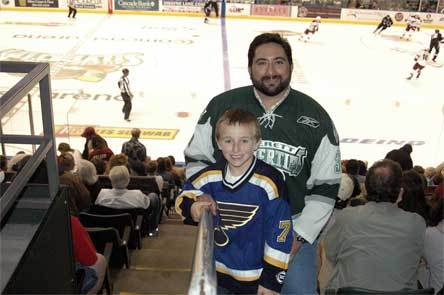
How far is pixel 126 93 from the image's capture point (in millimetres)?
9102

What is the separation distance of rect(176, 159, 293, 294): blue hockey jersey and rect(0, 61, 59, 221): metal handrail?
0.58m

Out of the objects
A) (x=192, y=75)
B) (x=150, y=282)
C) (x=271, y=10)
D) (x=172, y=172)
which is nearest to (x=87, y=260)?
(x=150, y=282)

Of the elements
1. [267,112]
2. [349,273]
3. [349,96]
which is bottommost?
[349,96]

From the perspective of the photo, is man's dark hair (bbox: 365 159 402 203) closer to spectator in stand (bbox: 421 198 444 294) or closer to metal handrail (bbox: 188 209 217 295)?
spectator in stand (bbox: 421 198 444 294)

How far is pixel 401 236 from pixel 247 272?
0.79 metres

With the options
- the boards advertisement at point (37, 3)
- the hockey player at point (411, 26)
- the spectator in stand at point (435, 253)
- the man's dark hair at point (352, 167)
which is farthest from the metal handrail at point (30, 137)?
the boards advertisement at point (37, 3)

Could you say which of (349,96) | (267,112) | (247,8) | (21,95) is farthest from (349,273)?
(247,8)

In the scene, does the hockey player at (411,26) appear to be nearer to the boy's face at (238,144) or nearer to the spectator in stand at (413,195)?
the spectator in stand at (413,195)

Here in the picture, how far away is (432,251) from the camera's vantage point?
2.24m

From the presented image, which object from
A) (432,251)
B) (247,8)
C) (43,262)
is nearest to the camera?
(43,262)

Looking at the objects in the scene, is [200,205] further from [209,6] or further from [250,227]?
[209,6]

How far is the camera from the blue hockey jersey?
5.45 feet

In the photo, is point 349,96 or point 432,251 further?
point 349,96

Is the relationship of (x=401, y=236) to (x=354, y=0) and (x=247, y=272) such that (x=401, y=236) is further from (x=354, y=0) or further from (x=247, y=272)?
(x=354, y=0)
